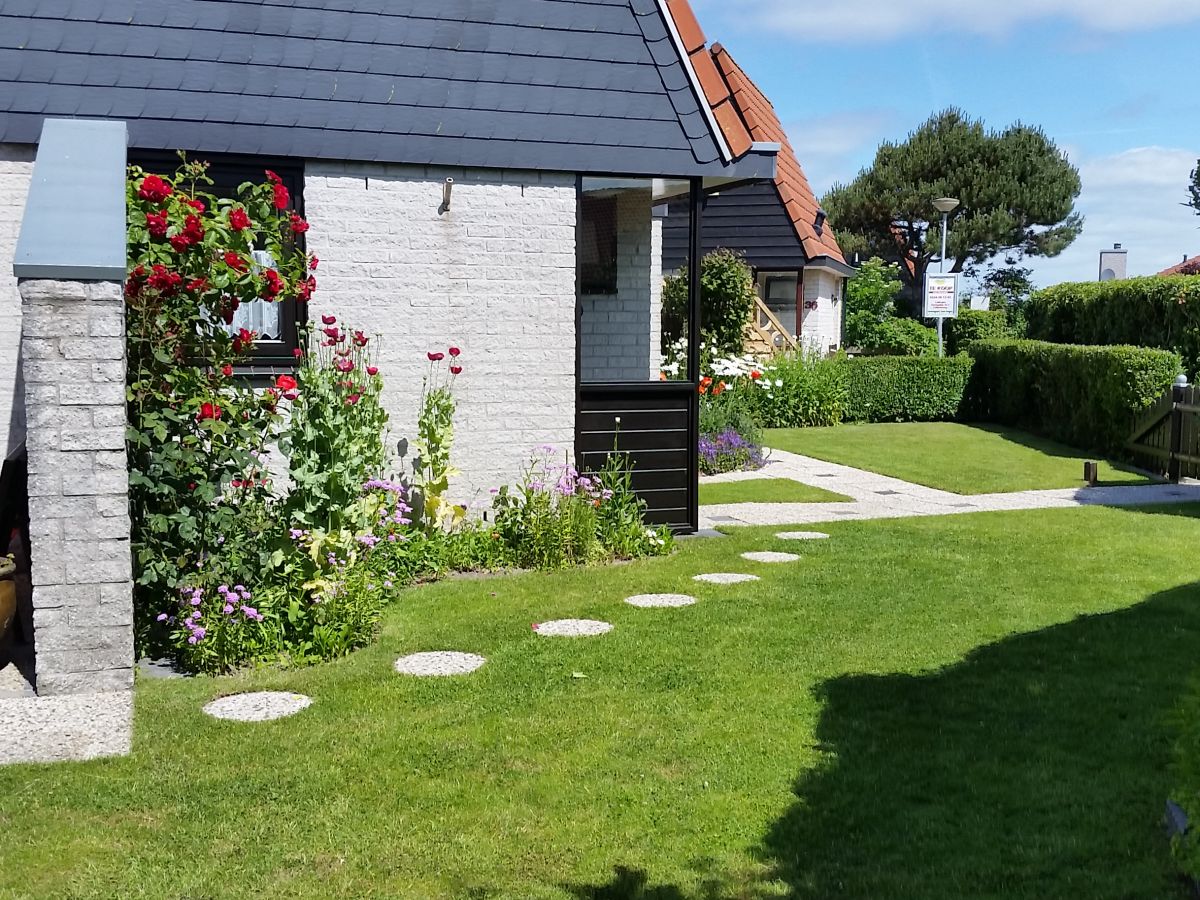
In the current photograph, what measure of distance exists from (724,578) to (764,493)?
4.68 metres

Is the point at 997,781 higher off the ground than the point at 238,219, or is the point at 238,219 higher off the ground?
the point at 238,219

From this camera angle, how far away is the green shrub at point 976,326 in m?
25.1

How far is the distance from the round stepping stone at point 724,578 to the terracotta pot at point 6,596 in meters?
4.22

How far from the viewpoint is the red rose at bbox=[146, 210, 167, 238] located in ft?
19.2

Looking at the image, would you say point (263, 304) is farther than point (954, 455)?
No

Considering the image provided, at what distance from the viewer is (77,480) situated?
5.27m

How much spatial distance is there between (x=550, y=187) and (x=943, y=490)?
675 cm

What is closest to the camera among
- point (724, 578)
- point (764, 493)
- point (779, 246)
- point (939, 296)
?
point (724, 578)

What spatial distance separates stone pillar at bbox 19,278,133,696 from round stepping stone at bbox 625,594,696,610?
3.08 m

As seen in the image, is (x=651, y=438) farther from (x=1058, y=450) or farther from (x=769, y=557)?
(x=1058, y=450)

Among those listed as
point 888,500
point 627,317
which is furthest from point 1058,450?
point 627,317

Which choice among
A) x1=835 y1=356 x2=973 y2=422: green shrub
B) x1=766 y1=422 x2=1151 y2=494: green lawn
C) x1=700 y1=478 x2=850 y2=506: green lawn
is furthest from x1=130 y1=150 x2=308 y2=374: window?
x1=835 y1=356 x2=973 y2=422: green shrub

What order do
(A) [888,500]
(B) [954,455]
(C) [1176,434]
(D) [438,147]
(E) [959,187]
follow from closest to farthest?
(D) [438,147] → (A) [888,500] → (C) [1176,434] → (B) [954,455] → (E) [959,187]

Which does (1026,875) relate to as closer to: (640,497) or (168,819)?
(168,819)
